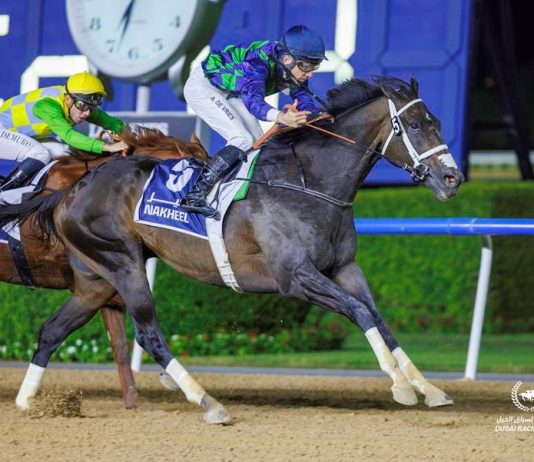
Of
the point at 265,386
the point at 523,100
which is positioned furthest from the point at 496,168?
the point at 265,386

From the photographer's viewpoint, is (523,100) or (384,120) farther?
(523,100)

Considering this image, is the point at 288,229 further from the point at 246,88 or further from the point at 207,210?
the point at 246,88

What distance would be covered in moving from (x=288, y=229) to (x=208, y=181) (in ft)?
1.39

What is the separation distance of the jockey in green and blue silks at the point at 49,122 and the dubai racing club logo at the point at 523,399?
2.25 meters

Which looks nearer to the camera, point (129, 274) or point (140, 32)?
point (129, 274)

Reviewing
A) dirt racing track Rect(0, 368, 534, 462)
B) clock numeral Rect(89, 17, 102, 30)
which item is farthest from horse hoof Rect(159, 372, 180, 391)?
clock numeral Rect(89, 17, 102, 30)

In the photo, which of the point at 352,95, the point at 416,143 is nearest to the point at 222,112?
the point at 352,95

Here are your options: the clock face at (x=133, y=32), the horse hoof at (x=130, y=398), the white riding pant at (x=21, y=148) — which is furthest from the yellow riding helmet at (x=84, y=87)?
the clock face at (x=133, y=32)

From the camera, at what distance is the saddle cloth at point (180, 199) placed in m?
5.38

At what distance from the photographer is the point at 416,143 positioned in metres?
5.18

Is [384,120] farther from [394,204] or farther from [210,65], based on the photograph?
[394,204]

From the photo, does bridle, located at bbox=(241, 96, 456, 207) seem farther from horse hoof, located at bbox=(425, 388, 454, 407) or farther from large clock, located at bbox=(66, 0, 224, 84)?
large clock, located at bbox=(66, 0, 224, 84)

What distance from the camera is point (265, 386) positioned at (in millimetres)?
6887

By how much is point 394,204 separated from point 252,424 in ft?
14.5
